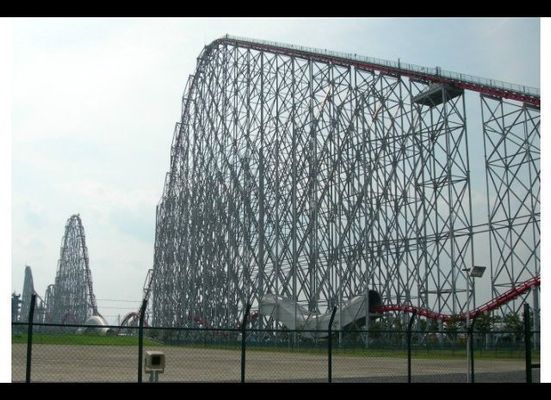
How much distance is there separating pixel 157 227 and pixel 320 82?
904 inches

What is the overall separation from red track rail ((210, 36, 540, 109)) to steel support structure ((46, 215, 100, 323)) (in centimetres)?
3383

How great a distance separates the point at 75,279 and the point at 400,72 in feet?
132

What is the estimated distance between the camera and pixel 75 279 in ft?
179

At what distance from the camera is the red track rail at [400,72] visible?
743 inches

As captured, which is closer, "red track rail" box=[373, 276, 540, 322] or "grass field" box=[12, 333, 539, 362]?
"grass field" box=[12, 333, 539, 362]

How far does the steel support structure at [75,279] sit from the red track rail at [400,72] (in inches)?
1332

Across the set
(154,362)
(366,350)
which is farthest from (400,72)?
(154,362)

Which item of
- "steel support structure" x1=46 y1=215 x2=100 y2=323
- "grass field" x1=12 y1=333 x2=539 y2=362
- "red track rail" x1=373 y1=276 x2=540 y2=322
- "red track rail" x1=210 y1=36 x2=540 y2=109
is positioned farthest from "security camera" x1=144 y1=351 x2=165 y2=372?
"steel support structure" x1=46 y1=215 x2=100 y2=323

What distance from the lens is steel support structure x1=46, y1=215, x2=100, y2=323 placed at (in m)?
53.0

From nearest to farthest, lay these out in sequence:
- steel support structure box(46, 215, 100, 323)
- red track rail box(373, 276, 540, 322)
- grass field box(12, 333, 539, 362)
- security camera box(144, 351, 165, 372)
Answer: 1. security camera box(144, 351, 165, 372)
2. grass field box(12, 333, 539, 362)
3. red track rail box(373, 276, 540, 322)
4. steel support structure box(46, 215, 100, 323)

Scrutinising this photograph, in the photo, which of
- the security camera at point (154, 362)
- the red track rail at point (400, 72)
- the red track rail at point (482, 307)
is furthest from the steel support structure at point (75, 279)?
the security camera at point (154, 362)

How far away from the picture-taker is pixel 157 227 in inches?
1657

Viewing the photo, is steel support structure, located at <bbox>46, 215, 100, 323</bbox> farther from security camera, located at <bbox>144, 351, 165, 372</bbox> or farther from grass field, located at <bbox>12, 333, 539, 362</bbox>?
security camera, located at <bbox>144, 351, 165, 372</bbox>

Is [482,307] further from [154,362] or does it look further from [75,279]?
[75,279]
